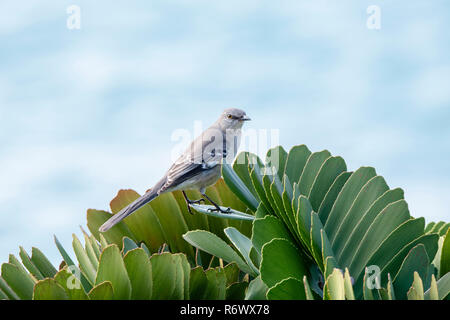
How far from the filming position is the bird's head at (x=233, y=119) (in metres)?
2.18

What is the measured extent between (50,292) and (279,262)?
16.8 inches

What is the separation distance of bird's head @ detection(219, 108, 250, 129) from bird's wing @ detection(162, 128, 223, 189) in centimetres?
6

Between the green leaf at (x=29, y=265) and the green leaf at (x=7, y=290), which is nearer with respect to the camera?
the green leaf at (x=7, y=290)

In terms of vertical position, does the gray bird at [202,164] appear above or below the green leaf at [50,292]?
above

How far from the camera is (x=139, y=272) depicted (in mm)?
1002

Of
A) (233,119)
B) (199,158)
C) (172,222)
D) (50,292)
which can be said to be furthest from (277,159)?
(233,119)

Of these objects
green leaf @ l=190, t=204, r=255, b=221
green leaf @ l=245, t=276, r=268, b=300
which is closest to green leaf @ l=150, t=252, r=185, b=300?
green leaf @ l=245, t=276, r=268, b=300

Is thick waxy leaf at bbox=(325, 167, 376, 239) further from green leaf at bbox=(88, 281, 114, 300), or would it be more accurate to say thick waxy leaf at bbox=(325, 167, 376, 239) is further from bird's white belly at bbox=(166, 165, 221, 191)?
bird's white belly at bbox=(166, 165, 221, 191)

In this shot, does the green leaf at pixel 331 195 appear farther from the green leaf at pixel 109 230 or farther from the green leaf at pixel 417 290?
the green leaf at pixel 109 230

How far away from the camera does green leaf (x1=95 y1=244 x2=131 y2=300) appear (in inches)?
37.5

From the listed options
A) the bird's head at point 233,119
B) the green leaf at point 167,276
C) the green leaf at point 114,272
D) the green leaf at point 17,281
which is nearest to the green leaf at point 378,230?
the green leaf at point 167,276

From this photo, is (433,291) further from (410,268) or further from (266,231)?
(266,231)

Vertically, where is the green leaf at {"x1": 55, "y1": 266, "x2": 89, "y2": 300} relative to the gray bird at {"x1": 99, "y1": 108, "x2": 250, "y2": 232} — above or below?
below
